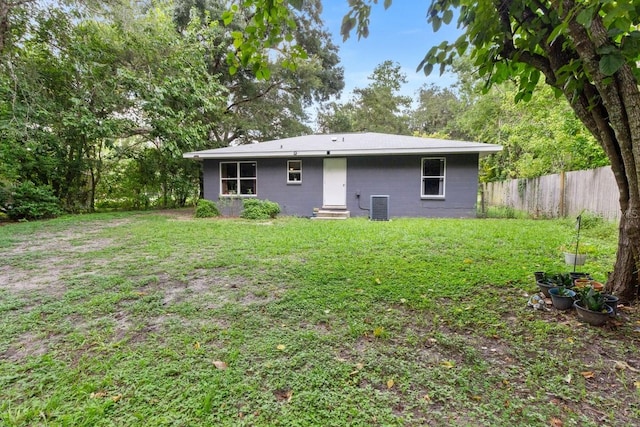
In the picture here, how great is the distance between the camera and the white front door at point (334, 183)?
1044 centimetres

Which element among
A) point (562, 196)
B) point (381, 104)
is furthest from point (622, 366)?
point (381, 104)

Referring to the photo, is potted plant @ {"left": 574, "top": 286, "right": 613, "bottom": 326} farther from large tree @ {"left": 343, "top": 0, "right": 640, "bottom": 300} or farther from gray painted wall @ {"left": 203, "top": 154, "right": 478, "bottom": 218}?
gray painted wall @ {"left": 203, "top": 154, "right": 478, "bottom": 218}

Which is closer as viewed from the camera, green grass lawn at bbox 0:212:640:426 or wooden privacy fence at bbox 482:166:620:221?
green grass lawn at bbox 0:212:640:426

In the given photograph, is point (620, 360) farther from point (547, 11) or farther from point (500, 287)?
point (547, 11)

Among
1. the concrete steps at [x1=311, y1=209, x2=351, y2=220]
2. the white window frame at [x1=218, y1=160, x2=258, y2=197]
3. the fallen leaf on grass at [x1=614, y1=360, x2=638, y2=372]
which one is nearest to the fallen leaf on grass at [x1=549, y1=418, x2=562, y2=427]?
the fallen leaf on grass at [x1=614, y1=360, x2=638, y2=372]

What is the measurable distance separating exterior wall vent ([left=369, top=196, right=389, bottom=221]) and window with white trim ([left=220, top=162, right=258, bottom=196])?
14.3 feet

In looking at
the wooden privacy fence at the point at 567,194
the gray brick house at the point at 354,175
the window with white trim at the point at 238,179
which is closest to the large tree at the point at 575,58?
the wooden privacy fence at the point at 567,194

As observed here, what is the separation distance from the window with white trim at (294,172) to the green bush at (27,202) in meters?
7.13

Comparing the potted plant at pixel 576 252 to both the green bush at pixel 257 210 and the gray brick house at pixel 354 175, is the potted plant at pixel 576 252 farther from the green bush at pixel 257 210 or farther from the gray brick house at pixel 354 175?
the green bush at pixel 257 210

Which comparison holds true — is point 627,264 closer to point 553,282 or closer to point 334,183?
point 553,282

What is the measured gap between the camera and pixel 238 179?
36.7 feet

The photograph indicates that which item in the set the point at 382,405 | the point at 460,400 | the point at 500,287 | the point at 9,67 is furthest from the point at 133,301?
the point at 9,67

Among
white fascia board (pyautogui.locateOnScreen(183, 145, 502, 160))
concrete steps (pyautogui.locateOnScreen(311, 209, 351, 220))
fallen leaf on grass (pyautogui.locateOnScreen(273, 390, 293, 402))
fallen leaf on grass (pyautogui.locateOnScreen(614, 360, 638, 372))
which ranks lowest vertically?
fallen leaf on grass (pyautogui.locateOnScreen(273, 390, 293, 402))

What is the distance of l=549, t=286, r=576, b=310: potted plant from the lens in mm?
2605
